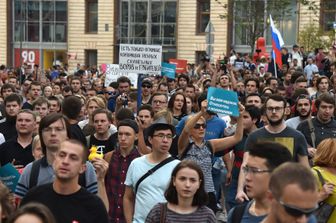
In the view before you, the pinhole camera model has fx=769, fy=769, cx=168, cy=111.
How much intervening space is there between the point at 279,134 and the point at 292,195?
4.56 m

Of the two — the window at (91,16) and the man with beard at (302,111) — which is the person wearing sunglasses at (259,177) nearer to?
the man with beard at (302,111)

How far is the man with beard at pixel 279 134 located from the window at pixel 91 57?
1740 inches

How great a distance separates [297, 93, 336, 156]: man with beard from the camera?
9445 millimetres

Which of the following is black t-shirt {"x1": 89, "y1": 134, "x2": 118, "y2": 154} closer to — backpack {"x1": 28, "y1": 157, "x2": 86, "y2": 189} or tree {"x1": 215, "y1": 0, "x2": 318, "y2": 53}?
backpack {"x1": 28, "y1": 157, "x2": 86, "y2": 189}

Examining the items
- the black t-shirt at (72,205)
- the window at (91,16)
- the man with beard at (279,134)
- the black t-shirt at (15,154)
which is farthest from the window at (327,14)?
the black t-shirt at (72,205)

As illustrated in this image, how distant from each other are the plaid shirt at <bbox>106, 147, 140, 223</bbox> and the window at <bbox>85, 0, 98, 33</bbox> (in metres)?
45.1

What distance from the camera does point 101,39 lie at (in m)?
51.5

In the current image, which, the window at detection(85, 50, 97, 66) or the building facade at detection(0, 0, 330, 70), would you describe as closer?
the building facade at detection(0, 0, 330, 70)

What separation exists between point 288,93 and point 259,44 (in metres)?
14.6

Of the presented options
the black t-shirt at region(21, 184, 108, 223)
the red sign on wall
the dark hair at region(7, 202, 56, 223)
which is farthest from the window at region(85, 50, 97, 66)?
the dark hair at region(7, 202, 56, 223)

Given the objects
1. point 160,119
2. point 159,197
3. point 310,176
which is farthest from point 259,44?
point 310,176

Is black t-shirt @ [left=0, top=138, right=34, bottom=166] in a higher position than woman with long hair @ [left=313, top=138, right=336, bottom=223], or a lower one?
lower

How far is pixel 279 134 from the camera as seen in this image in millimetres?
8227

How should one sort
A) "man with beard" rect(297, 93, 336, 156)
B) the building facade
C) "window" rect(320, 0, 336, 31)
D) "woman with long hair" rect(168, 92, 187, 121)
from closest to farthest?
"man with beard" rect(297, 93, 336, 156) < "woman with long hair" rect(168, 92, 187, 121) < "window" rect(320, 0, 336, 31) < the building facade
